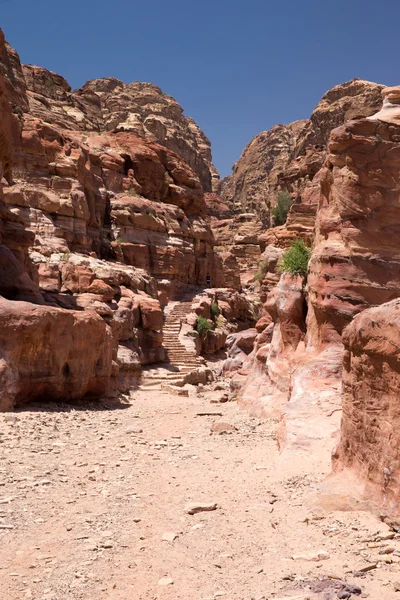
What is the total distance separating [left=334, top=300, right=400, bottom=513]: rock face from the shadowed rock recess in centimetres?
2

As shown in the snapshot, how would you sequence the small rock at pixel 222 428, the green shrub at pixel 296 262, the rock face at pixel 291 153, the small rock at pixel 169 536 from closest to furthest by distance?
the small rock at pixel 169 536 → the small rock at pixel 222 428 → the green shrub at pixel 296 262 → the rock face at pixel 291 153

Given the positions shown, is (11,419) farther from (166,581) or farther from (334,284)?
(334,284)

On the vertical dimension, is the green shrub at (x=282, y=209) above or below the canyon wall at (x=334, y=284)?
above

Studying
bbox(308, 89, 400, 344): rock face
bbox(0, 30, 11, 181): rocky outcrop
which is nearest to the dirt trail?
bbox(308, 89, 400, 344): rock face

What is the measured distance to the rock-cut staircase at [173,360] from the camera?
21781 millimetres

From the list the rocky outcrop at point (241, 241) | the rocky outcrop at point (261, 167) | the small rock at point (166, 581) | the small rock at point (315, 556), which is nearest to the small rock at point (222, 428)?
the small rock at point (315, 556)

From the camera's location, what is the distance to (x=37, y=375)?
12422mm

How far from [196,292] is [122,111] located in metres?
45.5

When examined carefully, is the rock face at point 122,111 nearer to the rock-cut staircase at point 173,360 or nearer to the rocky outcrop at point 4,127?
the rock-cut staircase at point 173,360

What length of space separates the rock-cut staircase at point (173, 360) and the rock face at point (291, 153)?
41.1 feet

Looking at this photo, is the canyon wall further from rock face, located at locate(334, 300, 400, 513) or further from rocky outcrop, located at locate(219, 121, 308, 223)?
rocky outcrop, located at locate(219, 121, 308, 223)

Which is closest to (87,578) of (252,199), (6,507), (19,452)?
(6,507)

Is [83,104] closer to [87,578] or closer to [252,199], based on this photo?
[252,199]

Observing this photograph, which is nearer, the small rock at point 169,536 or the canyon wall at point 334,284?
the small rock at point 169,536
